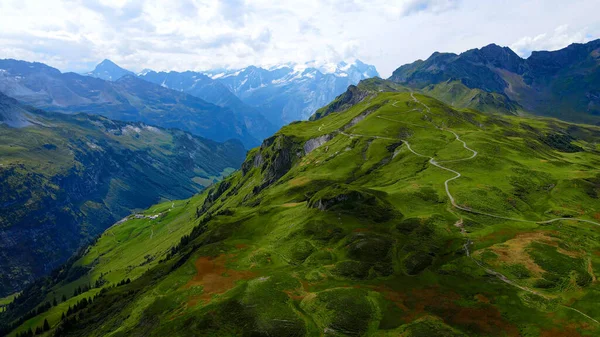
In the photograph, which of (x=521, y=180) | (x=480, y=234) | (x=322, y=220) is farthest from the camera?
(x=521, y=180)

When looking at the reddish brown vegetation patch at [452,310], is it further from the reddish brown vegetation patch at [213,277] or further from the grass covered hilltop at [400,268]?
the reddish brown vegetation patch at [213,277]

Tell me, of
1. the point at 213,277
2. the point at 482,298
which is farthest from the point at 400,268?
the point at 213,277

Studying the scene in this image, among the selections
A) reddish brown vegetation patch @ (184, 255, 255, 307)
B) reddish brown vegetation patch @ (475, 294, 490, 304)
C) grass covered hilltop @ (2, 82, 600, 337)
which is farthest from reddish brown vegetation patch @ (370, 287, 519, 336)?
reddish brown vegetation patch @ (184, 255, 255, 307)

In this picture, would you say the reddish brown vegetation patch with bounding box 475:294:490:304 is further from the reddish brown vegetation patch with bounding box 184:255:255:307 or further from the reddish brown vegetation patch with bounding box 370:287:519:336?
the reddish brown vegetation patch with bounding box 184:255:255:307

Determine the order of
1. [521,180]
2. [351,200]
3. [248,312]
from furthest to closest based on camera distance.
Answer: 1. [521,180]
2. [351,200]
3. [248,312]

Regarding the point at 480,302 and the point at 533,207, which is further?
the point at 533,207

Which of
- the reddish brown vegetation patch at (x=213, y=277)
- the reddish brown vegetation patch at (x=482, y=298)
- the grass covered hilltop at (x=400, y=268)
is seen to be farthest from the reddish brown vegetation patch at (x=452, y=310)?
the reddish brown vegetation patch at (x=213, y=277)

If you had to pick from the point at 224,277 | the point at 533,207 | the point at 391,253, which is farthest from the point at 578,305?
the point at 224,277

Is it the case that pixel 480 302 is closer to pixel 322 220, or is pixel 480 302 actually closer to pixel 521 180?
pixel 322 220
